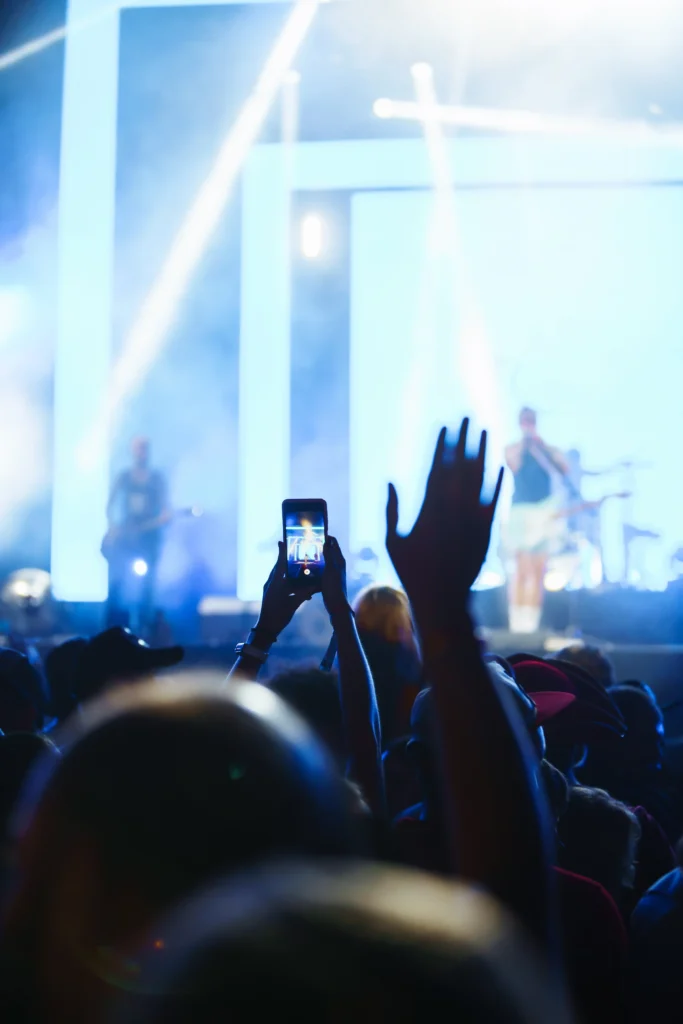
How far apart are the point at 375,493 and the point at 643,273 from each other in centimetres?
293

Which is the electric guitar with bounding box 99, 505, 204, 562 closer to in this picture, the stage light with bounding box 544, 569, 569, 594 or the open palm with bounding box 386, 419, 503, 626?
the stage light with bounding box 544, 569, 569, 594

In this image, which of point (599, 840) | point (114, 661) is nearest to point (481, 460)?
point (599, 840)

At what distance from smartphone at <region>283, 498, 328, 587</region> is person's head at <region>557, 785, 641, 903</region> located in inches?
24.2

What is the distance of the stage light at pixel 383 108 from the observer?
8.73 metres

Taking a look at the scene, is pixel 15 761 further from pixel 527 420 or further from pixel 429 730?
pixel 527 420

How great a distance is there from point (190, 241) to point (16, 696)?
7.29 meters

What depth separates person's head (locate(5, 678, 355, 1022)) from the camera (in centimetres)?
49

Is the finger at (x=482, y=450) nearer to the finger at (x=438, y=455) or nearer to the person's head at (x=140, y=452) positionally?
the finger at (x=438, y=455)

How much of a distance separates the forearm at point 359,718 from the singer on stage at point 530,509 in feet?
20.2

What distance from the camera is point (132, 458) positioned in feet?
27.1

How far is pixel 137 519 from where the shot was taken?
755 centimetres

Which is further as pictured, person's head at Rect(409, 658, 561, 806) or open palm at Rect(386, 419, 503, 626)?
person's head at Rect(409, 658, 561, 806)

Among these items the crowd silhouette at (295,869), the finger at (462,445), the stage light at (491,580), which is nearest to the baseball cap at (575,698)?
the crowd silhouette at (295,869)

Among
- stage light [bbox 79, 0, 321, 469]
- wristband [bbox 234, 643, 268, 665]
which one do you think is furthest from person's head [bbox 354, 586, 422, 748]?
stage light [bbox 79, 0, 321, 469]
